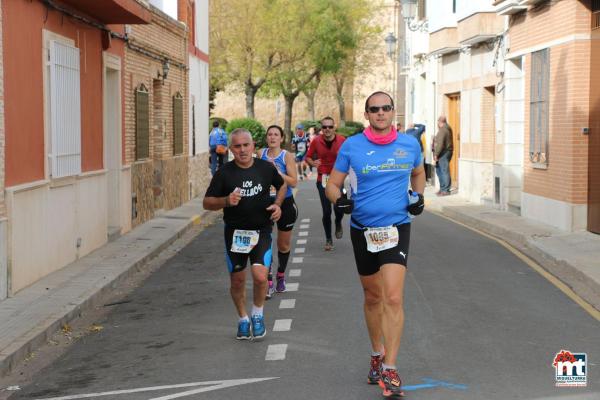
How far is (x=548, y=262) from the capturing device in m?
14.3

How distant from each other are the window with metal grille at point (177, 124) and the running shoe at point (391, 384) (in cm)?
1802

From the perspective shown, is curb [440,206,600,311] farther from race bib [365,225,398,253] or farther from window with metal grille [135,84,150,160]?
window with metal grille [135,84,150,160]

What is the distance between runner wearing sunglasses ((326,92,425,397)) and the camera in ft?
23.3

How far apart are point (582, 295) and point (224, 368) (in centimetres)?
500

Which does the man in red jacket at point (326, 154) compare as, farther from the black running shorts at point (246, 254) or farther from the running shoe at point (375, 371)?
the running shoe at point (375, 371)

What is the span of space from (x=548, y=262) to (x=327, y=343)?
6.50 metres

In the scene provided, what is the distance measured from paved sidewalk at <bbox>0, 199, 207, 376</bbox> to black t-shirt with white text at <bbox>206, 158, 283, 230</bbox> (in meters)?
1.94

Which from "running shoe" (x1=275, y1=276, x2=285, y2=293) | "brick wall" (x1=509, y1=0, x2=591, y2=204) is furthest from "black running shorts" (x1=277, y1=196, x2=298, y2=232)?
"brick wall" (x1=509, y1=0, x2=591, y2=204)

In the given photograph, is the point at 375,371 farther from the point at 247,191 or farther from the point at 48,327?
the point at 48,327

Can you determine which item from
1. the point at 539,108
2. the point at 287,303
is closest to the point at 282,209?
the point at 287,303

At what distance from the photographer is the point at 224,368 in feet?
25.5

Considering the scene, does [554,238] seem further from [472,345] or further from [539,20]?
[472,345]

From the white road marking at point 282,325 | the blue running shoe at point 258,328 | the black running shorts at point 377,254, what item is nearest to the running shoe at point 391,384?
the black running shorts at point 377,254

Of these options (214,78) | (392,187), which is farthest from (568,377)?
(214,78)
